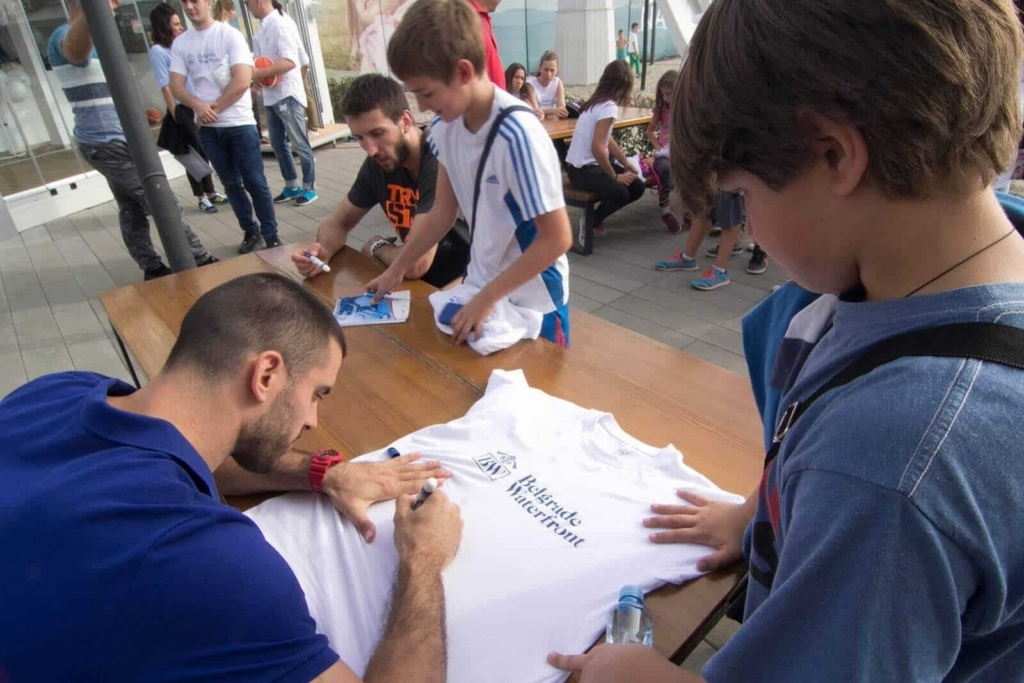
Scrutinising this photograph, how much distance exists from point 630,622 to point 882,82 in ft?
2.68

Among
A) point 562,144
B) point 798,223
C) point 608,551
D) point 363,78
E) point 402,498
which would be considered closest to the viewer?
point 798,223

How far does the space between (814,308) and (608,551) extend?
0.57 metres

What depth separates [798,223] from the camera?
1.98 ft

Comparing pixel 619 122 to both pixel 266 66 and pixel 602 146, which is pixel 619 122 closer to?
pixel 602 146

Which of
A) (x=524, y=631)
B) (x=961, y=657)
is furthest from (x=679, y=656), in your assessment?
(x=961, y=657)

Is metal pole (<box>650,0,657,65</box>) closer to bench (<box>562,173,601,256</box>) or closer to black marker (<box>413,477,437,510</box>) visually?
bench (<box>562,173,601,256</box>)

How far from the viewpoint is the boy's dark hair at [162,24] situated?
515 cm

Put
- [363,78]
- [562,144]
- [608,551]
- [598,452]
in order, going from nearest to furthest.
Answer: [608,551] → [598,452] → [363,78] → [562,144]

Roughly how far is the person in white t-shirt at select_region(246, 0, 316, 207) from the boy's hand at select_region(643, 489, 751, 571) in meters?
5.79

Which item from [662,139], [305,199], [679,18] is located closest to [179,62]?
[305,199]

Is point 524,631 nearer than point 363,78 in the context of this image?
Yes

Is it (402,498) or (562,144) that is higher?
(402,498)

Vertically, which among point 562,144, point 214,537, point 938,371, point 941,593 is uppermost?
point 938,371

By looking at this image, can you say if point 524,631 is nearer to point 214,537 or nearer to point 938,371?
point 214,537
